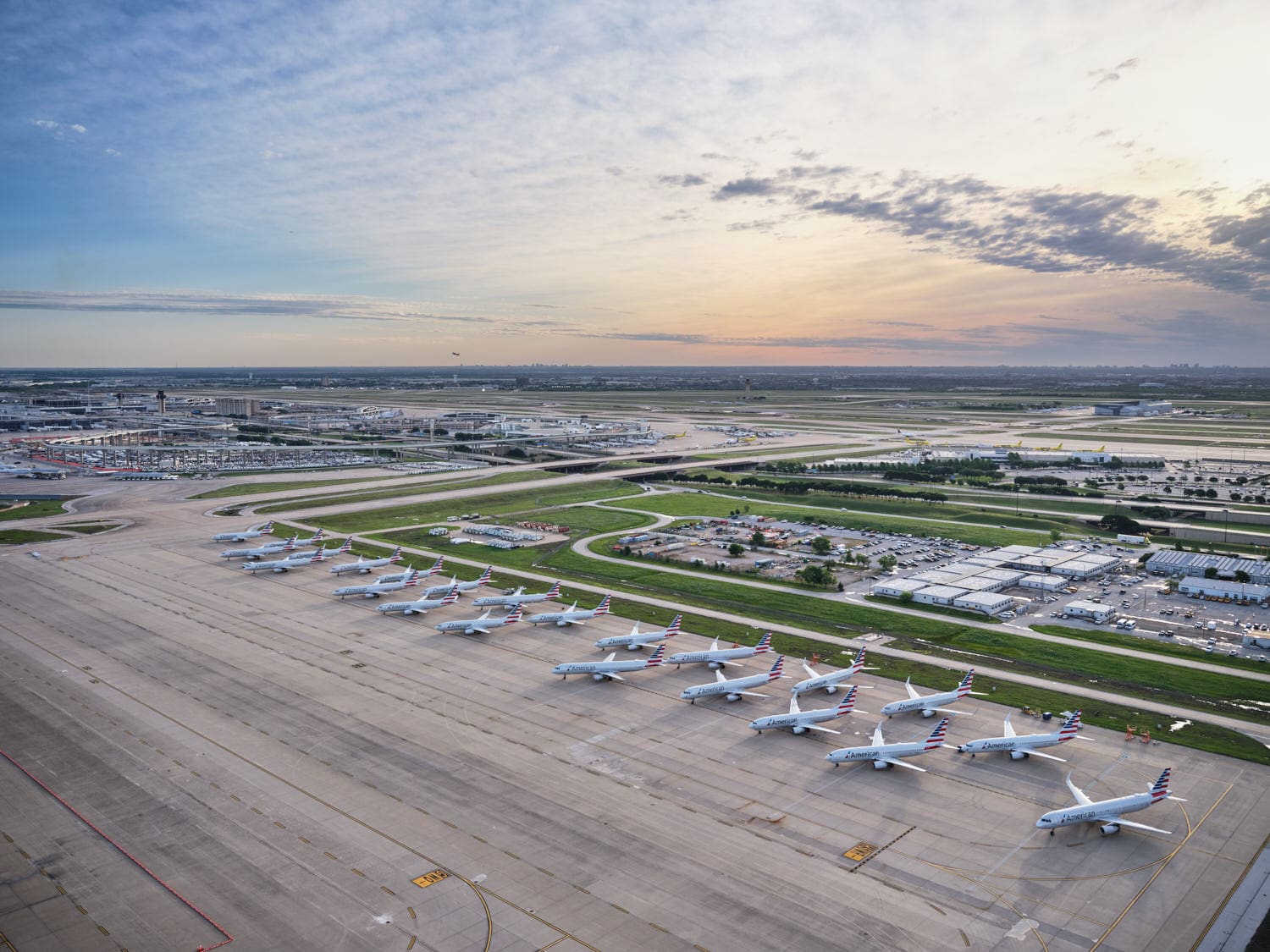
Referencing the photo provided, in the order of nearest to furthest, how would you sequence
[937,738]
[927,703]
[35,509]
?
[937,738] → [927,703] → [35,509]

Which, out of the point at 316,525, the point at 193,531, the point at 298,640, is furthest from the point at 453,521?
the point at 298,640

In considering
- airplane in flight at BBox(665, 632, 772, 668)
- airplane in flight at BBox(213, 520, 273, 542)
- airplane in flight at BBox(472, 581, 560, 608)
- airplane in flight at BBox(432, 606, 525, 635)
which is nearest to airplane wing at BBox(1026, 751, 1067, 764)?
airplane in flight at BBox(665, 632, 772, 668)

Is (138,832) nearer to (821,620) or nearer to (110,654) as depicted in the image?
(110,654)

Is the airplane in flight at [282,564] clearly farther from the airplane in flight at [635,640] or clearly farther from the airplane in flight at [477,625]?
the airplane in flight at [635,640]

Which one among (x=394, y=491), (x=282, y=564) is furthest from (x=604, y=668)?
(x=394, y=491)

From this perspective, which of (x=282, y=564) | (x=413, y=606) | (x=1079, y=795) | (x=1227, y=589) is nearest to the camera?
(x=1079, y=795)

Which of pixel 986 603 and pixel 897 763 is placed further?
pixel 986 603

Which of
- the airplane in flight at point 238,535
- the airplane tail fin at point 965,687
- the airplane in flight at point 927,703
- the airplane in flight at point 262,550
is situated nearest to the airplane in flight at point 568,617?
the airplane in flight at point 927,703

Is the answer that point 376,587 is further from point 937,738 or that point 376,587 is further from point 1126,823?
point 1126,823
